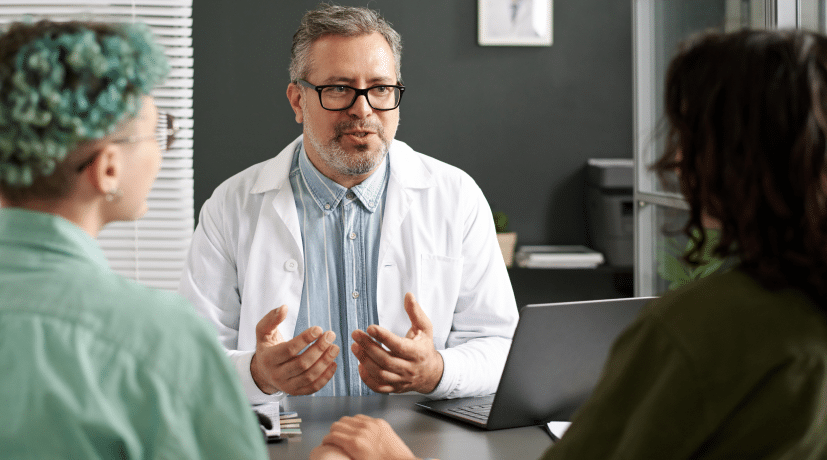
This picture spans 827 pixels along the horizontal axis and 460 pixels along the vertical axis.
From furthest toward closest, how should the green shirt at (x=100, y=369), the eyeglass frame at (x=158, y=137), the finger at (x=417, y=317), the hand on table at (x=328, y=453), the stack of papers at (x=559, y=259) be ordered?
the stack of papers at (x=559, y=259), the finger at (x=417, y=317), the hand on table at (x=328, y=453), the eyeglass frame at (x=158, y=137), the green shirt at (x=100, y=369)

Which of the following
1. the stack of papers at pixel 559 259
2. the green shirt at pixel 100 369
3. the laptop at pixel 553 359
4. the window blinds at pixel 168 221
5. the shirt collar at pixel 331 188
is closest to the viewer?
the green shirt at pixel 100 369

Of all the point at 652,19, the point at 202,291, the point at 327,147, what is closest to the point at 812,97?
the point at 327,147

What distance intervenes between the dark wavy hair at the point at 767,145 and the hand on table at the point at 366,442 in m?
0.61

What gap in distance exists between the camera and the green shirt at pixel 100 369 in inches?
25.8

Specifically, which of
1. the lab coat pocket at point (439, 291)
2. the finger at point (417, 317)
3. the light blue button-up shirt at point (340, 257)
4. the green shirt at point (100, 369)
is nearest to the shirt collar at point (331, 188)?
the light blue button-up shirt at point (340, 257)

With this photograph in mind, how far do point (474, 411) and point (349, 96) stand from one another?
3.17ft

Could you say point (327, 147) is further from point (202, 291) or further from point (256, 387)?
point (256, 387)

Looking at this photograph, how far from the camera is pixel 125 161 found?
836 millimetres

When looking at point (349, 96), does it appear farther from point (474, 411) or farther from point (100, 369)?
point (100, 369)

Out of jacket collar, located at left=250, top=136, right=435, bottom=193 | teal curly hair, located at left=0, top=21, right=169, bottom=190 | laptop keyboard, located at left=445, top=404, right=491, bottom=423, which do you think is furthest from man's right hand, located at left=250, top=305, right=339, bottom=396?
teal curly hair, located at left=0, top=21, right=169, bottom=190

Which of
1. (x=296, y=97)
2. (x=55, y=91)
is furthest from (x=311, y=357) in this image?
(x=296, y=97)

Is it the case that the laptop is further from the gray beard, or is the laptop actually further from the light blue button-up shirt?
the gray beard

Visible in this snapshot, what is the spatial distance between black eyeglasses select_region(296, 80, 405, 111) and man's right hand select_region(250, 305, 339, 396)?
72 centimetres

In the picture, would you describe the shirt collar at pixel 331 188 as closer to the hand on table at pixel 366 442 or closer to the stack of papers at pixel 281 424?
the stack of papers at pixel 281 424
